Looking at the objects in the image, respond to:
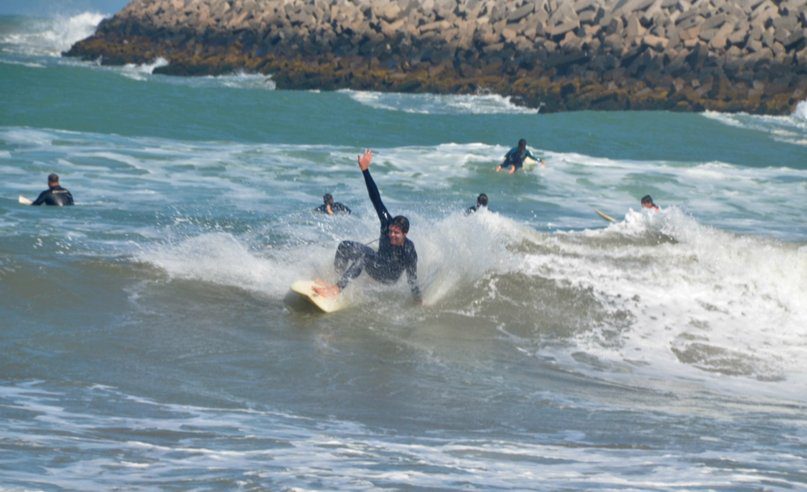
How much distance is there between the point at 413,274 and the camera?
11578 mm

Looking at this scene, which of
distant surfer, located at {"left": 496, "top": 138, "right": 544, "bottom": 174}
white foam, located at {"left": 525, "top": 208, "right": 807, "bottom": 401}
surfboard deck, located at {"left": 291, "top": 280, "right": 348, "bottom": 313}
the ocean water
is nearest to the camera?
the ocean water

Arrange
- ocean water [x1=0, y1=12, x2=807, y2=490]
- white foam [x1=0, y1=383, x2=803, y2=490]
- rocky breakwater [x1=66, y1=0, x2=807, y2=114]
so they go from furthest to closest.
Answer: rocky breakwater [x1=66, y1=0, x2=807, y2=114] → ocean water [x1=0, y1=12, x2=807, y2=490] → white foam [x1=0, y1=383, x2=803, y2=490]

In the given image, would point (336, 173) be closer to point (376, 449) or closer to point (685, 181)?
point (685, 181)

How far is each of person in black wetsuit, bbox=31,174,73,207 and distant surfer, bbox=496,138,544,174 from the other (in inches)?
399

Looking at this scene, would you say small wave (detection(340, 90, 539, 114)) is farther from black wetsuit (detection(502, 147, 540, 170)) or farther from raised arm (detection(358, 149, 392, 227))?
raised arm (detection(358, 149, 392, 227))

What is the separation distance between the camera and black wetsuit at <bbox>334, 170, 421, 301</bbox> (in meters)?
11.4

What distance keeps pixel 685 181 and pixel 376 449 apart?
1995 cm

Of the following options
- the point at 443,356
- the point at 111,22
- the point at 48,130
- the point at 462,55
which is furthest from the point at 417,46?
the point at 443,356

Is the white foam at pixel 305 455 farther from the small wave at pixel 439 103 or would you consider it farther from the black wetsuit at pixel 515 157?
the small wave at pixel 439 103

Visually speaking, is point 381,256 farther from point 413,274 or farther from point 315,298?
point 315,298

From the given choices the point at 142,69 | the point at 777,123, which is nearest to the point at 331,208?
the point at 777,123

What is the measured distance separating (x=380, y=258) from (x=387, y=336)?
1.07 meters

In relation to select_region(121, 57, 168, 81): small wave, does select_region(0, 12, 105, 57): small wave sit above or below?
above

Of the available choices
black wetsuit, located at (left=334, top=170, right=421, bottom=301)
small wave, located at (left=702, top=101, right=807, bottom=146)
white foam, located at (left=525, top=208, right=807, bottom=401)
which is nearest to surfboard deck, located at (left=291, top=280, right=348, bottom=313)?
black wetsuit, located at (left=334, top=170, right=421, bottom=301)
